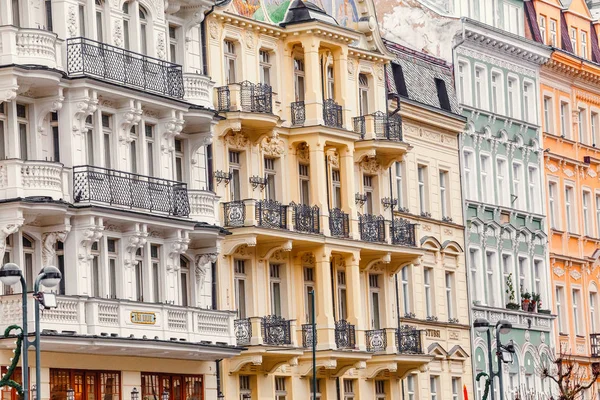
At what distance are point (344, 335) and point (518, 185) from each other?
740 inches

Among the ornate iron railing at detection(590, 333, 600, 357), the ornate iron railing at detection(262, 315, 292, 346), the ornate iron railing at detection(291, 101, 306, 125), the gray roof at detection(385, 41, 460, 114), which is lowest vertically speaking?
the ornate iron railing at detection(262, 315, 292, 346)

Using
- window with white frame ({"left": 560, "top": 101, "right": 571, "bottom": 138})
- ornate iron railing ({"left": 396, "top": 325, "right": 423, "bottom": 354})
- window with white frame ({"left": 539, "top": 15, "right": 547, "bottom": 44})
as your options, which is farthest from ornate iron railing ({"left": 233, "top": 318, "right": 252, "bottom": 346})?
window with white frame ({"left": 560, "top": 101, "right": 571, "bottom": 138})

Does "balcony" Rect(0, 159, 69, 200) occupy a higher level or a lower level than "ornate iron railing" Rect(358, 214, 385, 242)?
lower

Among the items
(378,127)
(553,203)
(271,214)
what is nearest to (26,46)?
(271,214)

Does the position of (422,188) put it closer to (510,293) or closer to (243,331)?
(510,293)

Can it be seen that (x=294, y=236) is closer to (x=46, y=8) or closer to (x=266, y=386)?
(x=266, y=386)

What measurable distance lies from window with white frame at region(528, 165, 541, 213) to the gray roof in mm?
7615

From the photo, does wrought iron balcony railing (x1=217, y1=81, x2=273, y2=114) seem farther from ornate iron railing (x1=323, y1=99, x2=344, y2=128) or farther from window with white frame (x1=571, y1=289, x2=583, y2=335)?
window with white frame (x1=571, y1=289, x2=583, y2=335)

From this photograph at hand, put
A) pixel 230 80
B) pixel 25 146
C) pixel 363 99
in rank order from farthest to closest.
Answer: pixel 363 99 → pixel 230 80 → pixel 25 146

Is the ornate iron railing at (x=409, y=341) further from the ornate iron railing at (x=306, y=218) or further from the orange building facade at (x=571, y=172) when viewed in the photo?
the orange building facade at (x=571, y=172)

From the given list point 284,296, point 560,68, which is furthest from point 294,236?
point 560,68

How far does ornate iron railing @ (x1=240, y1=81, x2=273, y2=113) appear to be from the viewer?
214 feet

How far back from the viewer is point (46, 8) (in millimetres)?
57625

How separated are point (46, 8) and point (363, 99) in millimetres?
18335
